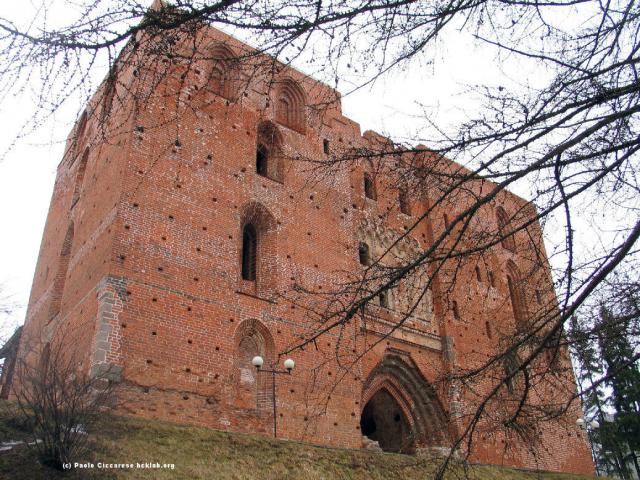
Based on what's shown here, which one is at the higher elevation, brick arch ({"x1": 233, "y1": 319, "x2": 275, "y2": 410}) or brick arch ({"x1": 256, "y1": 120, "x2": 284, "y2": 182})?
brick arch ({"x1": 256, "y1": 120, "x2": 284, "y2": 182})

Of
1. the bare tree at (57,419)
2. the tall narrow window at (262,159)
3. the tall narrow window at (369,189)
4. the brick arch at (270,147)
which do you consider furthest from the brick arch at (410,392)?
the bare tree at (57,419)

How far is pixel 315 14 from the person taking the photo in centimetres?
410

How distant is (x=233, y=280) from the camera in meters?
14.7

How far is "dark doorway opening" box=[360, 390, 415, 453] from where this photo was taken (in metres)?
17.5

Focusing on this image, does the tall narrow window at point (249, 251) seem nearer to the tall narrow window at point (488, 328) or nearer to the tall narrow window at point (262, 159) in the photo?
the tall narrow window at point (262, 159)

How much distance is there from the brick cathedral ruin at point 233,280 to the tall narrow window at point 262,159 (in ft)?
0.19

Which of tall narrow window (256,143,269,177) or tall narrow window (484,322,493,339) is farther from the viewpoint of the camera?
tall narrow window (484,322,493,339)

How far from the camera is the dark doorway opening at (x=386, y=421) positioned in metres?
17.5

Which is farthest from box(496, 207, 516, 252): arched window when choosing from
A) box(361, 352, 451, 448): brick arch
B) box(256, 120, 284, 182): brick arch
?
box(256, 120, 284, 182): brick arch

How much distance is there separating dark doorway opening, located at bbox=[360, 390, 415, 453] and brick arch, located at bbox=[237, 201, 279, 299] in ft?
15.2

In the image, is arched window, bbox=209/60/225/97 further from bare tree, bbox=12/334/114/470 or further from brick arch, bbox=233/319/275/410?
brick arch, bbox=233/319/275/410

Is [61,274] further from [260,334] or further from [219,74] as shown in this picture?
[219,74]

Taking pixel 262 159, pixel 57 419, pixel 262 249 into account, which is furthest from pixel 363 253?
pixel 57 419

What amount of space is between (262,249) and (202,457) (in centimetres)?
662
